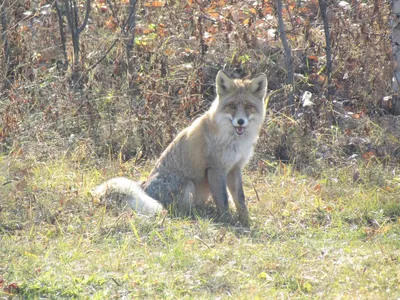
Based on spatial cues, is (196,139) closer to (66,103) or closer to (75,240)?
(75,240)

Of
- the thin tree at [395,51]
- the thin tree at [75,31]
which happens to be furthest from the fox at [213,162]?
the thin tree at [395,51]

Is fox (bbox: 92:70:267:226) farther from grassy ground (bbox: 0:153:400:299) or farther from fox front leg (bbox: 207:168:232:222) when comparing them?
grassy ground (bbox: 0:153:400:299)

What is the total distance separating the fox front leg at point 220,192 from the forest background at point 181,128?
1.09ft

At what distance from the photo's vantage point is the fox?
23.0 feet

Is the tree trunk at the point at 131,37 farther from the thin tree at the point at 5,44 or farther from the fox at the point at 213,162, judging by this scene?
the fox at the point at 213,162

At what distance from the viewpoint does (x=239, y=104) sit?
277 inches

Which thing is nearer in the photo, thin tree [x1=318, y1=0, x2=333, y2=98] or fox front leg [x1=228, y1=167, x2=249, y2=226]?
fox front leg [x1=228, y1=167, x2=249, y2=226]

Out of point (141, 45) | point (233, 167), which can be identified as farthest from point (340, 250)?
point (141, 45)

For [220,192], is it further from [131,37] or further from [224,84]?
[131,37]

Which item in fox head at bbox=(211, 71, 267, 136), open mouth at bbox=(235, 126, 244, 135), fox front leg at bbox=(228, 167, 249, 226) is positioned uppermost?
fox head at bbox=(211, 71, 267, 136)

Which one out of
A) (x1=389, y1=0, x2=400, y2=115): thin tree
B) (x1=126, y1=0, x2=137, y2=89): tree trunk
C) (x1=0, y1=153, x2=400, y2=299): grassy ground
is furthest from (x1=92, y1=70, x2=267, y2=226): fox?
(x1=389, y1=0, x2=400, y2=115): thin tree

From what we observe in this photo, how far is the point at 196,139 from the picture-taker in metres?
7.26

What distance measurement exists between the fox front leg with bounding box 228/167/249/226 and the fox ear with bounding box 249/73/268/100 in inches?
32.2

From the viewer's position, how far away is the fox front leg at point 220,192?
705 cm
